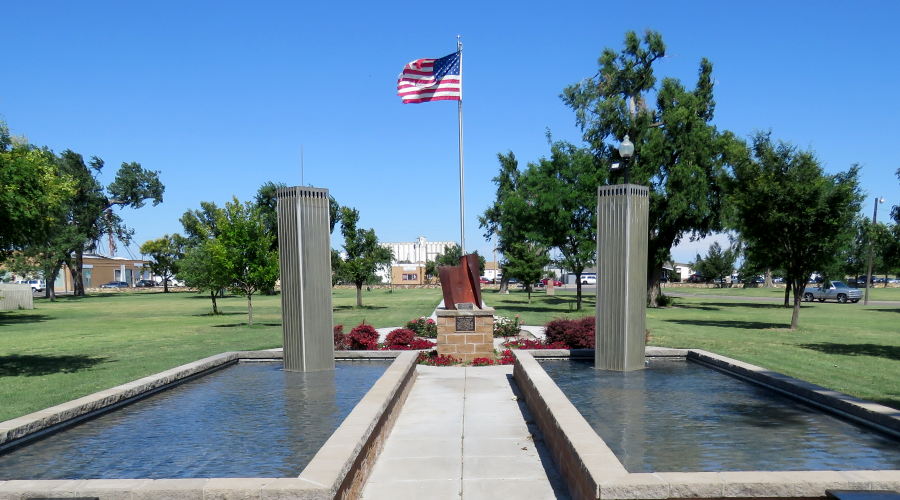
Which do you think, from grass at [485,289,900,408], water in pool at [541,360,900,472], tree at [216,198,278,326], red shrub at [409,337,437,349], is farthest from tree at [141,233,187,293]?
water in pool at [541,360,900,472]

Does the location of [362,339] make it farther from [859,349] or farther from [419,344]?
[859,349]

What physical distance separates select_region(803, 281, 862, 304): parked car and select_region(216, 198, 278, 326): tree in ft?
122

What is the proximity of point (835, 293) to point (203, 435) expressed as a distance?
165 ft

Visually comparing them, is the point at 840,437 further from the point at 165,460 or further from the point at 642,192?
the point at 165,460

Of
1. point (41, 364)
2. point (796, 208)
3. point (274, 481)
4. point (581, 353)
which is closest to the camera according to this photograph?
point (274, 481)

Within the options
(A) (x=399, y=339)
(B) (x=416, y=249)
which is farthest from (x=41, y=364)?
Answer: (B) (x=416, y=249)

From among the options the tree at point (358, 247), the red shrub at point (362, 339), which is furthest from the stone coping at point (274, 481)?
the tree at point (358, 247)

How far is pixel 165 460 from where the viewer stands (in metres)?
6.05

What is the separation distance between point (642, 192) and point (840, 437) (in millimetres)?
6044

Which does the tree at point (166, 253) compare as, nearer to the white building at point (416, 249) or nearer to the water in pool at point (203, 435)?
the white building at point (416, 249)

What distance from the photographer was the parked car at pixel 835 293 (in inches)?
1786

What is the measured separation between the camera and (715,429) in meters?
7.06

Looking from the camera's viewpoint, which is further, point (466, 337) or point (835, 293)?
point (835, 293)

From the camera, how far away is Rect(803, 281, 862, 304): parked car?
45.4 meters
